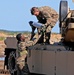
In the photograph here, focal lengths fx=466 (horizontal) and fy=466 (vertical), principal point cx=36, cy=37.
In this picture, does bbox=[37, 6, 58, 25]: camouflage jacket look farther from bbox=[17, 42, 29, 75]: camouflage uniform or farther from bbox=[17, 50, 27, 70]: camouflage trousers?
bbox=[17, 50, 27, 70]: camouflage trousers

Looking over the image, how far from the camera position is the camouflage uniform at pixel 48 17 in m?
12.7

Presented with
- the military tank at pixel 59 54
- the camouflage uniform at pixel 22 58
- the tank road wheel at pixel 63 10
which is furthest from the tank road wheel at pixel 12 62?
the tank road wheel at pixel 63 10

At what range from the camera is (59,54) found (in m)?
10.9

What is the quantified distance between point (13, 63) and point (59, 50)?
4.33 m

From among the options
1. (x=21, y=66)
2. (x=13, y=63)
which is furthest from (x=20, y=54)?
(x=13, y=63)

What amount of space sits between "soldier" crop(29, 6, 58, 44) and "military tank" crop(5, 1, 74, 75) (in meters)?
0.54

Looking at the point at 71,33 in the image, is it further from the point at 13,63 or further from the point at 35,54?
the point at 13,63

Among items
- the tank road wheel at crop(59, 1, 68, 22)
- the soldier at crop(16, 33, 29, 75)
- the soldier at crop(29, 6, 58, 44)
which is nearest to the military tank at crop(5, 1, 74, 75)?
the tank road wheel at crop(59, 1, 68, 22)

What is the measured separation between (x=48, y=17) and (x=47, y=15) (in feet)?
0.20

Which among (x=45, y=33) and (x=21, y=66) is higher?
(x=45, y=33)

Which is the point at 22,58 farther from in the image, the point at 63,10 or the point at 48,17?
the point at 63,10

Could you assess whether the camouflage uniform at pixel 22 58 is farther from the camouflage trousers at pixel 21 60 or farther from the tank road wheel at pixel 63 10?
the tank road wheel at pixel 63 10

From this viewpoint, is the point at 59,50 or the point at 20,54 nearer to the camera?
the point at 59,50

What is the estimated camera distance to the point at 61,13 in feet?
38.5
